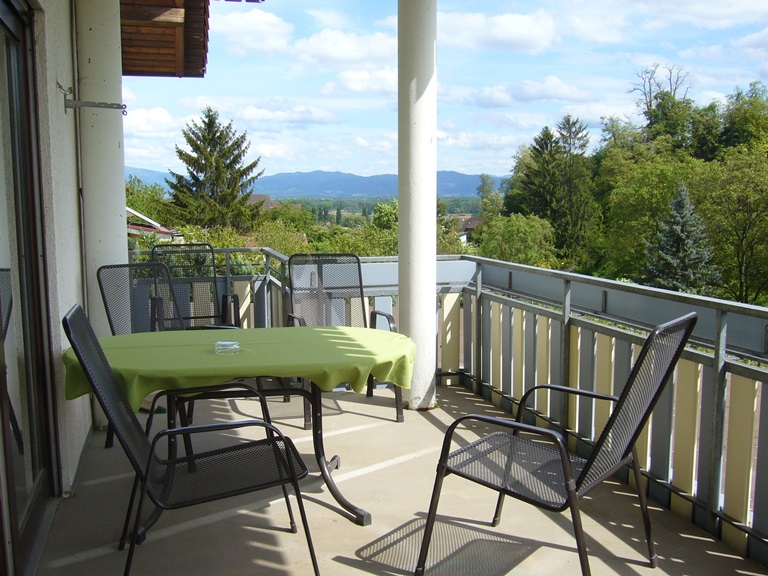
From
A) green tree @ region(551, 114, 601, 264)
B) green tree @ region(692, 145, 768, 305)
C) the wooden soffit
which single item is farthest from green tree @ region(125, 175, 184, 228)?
the wooden soffit

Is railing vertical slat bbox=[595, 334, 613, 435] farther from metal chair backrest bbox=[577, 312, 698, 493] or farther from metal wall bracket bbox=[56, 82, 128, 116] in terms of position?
metal wall bracket bbox=[56, 82, 128, 116]

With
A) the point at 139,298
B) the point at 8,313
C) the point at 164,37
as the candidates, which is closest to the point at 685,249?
the point at 164,37

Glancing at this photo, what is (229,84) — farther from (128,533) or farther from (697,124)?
(128,533)

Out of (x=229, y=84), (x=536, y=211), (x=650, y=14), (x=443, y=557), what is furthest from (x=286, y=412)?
(x=650, y=14)

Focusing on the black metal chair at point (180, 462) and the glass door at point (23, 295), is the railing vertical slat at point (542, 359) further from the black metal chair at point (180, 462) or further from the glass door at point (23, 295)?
the glass door at point (23, 295)

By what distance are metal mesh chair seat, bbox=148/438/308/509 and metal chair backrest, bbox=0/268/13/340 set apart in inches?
26.2

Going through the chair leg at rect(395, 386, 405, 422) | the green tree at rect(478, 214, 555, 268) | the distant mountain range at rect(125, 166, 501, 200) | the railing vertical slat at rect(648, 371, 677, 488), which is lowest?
the green tree at rect(478, 214, 555, 268)

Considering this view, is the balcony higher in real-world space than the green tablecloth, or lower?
lower

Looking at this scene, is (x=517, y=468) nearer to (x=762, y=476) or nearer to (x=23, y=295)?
(x=762, y=476)

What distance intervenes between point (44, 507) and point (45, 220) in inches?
45.6

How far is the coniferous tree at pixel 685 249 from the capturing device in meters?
47.9

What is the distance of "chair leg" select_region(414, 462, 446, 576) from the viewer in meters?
2.32

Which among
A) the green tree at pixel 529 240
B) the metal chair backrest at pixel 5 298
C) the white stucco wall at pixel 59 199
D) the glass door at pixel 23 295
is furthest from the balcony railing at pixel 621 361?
the green tree at pixel 529 240

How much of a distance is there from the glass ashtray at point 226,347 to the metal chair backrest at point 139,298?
1394 mm
